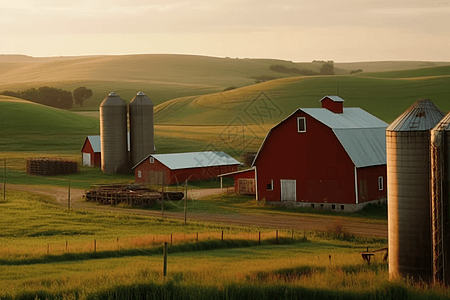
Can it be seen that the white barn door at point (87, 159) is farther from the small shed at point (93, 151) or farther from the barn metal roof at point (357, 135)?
the barn metal roof at point (357, 135)

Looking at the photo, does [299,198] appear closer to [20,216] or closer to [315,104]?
[20,216]

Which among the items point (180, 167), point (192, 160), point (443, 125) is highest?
point (443, 125)

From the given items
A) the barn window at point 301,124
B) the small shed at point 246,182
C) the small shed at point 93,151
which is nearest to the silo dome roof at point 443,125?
the barn window at point 301,124

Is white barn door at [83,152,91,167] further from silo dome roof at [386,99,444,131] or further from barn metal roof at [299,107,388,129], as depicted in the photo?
silo dome roof at [386,99,444,131]

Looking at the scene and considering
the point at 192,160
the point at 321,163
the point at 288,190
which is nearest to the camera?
the point at 321,163

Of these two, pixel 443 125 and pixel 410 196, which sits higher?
pixel 443 125

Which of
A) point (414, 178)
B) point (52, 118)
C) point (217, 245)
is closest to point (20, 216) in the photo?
point (217, 245)

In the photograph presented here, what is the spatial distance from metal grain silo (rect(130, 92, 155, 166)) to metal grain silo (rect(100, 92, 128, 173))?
95cm

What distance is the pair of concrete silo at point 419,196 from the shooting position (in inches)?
843

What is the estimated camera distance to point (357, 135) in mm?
50031

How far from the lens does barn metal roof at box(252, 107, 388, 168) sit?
48.2 m

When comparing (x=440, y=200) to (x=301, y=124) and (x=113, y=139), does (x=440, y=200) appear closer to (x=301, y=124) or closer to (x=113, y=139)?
(x=301, y=124)

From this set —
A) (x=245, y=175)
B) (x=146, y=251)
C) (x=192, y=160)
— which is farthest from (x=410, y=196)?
(x=192, y=160)

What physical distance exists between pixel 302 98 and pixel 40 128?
57.2 meters
